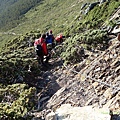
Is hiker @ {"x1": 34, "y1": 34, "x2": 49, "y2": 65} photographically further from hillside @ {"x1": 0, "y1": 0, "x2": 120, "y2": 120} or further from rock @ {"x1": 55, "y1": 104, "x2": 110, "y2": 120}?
rock @ {"x1": 55, "y1": 104, "x2": 110, "y2": 120}

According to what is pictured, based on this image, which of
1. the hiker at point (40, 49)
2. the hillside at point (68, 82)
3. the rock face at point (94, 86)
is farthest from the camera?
the hiker at point (40, 49)

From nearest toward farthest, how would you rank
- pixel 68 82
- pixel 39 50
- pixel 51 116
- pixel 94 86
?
pixel 51 116 → pixel 94 86 → pixel 68 82 → pixel 39 50

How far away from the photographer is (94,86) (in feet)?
28.9

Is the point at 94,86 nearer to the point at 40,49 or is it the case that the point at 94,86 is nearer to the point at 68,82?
the point at 68,82

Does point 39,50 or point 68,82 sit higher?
point 39,50

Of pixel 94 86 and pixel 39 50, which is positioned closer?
pixel 94 86

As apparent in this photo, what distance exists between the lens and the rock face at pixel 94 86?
25.7 ft

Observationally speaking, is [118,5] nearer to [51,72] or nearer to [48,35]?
[48,35]

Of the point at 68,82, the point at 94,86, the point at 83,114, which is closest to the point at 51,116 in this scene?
the point at 83,114

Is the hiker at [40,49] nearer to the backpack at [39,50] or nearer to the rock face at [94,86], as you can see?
the backpack at [39,50]

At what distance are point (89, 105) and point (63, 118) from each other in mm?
1229

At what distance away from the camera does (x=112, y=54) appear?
33.2ft

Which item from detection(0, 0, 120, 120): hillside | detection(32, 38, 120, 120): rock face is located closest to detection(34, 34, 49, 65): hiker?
detection(0, 0, 120, 120): hillside

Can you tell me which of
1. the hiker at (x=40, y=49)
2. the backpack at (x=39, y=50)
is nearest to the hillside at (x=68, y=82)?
the hiker at (x=40, y=49)
